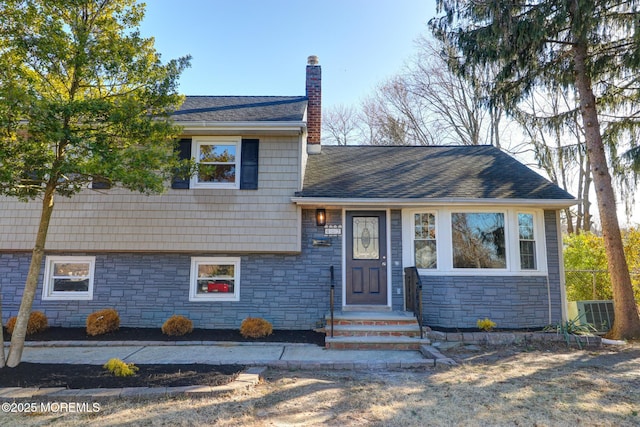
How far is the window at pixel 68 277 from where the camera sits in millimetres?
7430

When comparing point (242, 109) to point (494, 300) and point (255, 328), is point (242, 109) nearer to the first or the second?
point (255, 328)

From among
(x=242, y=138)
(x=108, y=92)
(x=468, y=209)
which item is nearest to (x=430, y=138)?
(x=468, y=209)

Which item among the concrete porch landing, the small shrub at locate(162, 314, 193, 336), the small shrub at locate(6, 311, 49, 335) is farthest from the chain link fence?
the small shrub at locate(6, 311, 49, 335)

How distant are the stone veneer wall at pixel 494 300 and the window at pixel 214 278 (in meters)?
3.87

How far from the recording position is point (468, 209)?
7.44 meters

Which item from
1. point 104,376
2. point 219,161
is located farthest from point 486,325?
point 104,376

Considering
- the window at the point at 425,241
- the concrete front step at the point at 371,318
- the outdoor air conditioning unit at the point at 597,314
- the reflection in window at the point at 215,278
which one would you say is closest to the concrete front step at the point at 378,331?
the concrete front step at the point at 371,318

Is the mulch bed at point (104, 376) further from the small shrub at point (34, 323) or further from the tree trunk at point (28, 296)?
the small shrub at point (34, 323)

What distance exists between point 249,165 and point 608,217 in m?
7.07

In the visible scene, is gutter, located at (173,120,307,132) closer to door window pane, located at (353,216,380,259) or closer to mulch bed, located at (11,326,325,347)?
door window pane, located at (353,216,380,259)

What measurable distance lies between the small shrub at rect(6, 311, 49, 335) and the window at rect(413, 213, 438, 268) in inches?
288

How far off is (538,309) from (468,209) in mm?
2382

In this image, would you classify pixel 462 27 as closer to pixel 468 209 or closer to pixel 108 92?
pixel 468 209

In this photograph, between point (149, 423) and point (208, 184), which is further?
point (208, 184)
